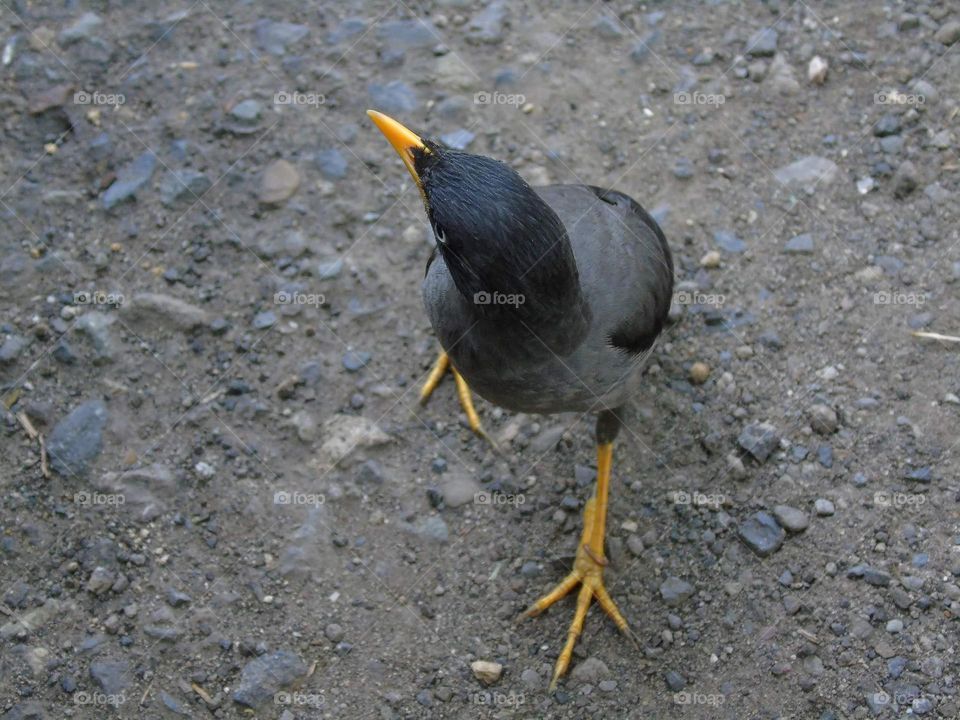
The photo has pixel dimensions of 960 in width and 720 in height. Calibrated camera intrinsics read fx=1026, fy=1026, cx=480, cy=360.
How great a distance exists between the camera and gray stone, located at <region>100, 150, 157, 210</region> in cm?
726

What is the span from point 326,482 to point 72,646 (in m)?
1.68

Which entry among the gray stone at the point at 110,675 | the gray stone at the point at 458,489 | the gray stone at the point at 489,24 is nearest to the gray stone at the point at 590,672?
the gray stone at the point at 458,489

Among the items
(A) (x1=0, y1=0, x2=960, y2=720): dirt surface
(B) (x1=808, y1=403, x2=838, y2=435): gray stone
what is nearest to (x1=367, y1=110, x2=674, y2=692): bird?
(A) (x1=0, y1=0, x2=960, y2=720): dirt surface

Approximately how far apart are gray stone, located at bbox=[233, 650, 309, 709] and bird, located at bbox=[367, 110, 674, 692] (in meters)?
1.34

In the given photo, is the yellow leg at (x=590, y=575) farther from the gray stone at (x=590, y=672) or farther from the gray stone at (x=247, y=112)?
the gray stone at (x=247, y=112)

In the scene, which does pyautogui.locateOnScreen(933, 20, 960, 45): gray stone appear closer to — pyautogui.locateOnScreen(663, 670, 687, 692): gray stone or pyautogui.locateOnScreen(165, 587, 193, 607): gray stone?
pyautogui.locateOnScreen(663, 670, 687, 692): gray stone

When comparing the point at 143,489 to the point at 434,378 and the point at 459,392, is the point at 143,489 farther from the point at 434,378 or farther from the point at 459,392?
the point at 459,392

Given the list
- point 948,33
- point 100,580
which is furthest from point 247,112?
point 948,33

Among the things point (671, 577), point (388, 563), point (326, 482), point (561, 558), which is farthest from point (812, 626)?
point (326, 482)

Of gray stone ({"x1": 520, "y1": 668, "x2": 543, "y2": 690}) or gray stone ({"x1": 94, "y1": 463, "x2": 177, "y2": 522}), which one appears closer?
gray stone ({"x1": 520, "y1": 668, "x2": 543, "y2": 690})

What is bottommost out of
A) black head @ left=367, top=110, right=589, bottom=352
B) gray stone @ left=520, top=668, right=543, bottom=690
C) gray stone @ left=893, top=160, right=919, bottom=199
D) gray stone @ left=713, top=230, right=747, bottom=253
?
gray stone @ left=520, top=668, right=543, bottom=690

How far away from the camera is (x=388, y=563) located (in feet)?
19.9

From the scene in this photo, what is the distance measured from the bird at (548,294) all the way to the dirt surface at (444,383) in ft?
1.87

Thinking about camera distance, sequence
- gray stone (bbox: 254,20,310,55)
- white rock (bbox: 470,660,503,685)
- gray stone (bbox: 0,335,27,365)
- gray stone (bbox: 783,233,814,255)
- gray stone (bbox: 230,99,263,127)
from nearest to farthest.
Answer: white rock (bbox: 470,660,503,685) → gray stone (bbox: 0,335,27,365) → gray stone (bbox: 783,233,814,255) → gray stone (bbox: 230,99,263,127) → gray stone (bbox: 254,20,310,55)
